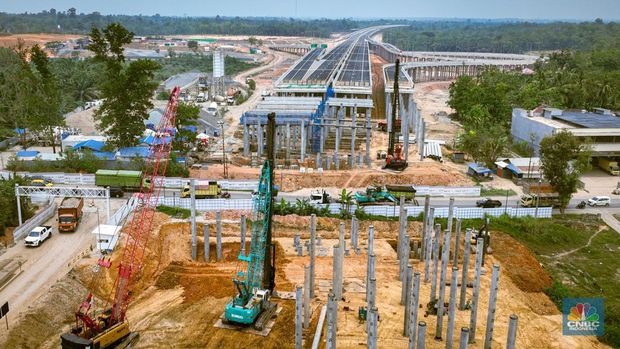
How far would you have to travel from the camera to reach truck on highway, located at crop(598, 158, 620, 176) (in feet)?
221

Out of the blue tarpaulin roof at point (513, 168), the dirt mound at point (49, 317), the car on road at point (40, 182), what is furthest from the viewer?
the blue tarpaulin roof at point (513, 168)

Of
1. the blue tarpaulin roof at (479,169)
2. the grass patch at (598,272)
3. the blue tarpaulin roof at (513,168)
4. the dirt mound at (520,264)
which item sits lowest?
the grass patch at (598,272)

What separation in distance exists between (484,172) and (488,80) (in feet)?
154

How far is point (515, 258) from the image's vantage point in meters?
44.9

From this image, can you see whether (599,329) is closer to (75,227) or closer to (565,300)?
(565,300)

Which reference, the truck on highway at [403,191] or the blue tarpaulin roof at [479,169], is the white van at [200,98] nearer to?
the blue tarpaulin roof at [479,169]

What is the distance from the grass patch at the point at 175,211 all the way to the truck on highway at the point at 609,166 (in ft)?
154

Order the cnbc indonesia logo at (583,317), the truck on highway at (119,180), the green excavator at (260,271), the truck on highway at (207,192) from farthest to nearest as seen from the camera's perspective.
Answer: the truck on highway at (119,180) → the truck on highway at (207,192) → the cnbc indonesia logo at (583,317) → the green excavator at (260,271)

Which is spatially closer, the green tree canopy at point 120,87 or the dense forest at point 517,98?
the green tree canopy at point 120,87

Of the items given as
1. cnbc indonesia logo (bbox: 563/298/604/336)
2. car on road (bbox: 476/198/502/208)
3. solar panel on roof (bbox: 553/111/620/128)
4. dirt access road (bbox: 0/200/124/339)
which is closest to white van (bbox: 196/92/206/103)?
solar panel on roof (bbox: 553/111/620/128)

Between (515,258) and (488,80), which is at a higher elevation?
(488,80)

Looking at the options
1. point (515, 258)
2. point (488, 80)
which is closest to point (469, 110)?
point (488, 80)

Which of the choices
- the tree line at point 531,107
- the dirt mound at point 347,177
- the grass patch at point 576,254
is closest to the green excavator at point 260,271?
the grass patch at point 576,254

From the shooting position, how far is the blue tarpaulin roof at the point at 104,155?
6336 cm
